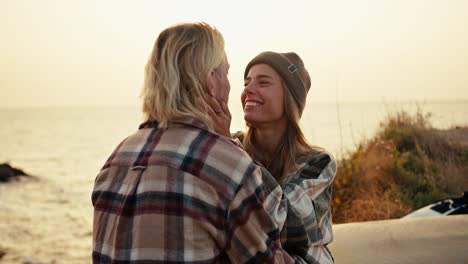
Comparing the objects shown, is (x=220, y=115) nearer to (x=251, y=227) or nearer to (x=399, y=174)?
(x=251, y=227)

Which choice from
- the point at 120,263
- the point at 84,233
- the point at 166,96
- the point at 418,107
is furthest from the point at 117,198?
the point at 84,233

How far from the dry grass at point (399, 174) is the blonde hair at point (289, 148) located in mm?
2876

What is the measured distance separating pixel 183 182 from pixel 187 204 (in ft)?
0.22

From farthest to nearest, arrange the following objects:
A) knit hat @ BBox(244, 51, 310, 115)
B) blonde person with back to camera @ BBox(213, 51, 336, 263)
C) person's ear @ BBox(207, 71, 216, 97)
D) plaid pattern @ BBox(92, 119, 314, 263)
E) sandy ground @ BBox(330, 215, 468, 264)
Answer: sandy ground @ BBox(330, 215, 468, 264), knit hat @ BBox(244, 51, 310, 115), blonde person with back to camera @ BBox(213, 51, 336, 263), person's ear @ BBox(207, 71, 216, 97), plaid pattern @ BBox(92, 119, 314, 263)

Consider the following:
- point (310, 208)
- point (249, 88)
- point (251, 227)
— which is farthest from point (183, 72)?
point (249, 88)

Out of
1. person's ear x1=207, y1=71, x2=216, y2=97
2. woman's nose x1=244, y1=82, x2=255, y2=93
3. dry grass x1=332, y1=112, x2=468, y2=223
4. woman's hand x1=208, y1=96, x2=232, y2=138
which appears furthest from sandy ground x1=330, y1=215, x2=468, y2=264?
dry grass x1=332, y1=112, x2=468, y2=223

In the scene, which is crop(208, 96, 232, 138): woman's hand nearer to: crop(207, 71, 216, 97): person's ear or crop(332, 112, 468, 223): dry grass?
crop(207, 71, 216, 97): person's ear

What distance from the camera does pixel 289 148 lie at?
287cm

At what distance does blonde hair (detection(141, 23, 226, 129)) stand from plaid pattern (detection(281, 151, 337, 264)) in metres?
0.61

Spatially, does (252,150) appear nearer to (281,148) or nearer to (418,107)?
(281,148)

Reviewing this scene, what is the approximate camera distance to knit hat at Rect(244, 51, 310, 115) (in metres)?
2.90

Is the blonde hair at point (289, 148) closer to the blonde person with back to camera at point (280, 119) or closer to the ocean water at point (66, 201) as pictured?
the blonde person with back to camera at point (280, 119)

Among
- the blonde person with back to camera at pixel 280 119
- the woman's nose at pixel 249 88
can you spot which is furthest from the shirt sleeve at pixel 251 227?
the woman's nose at pixel 249 88

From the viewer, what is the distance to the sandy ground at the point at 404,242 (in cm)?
330
